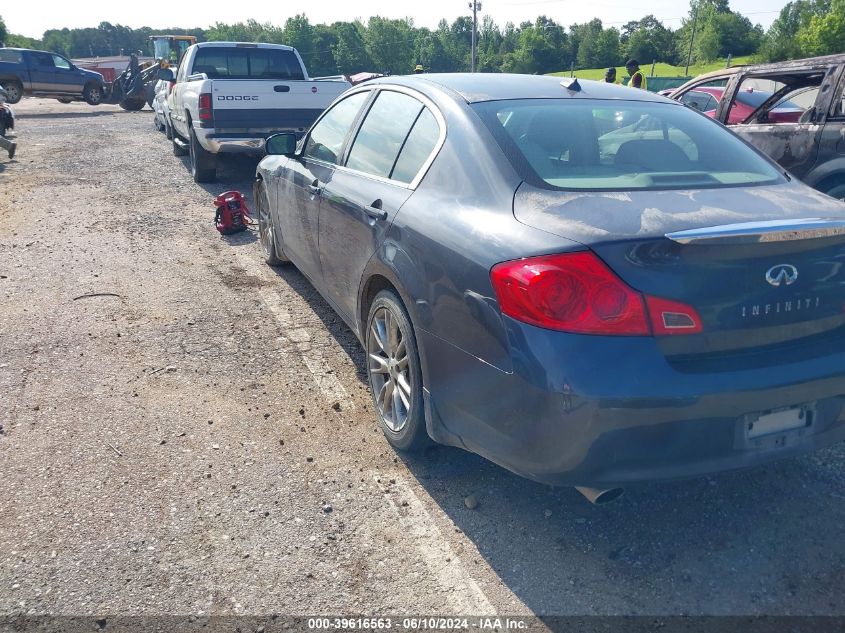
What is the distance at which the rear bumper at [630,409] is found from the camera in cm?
232

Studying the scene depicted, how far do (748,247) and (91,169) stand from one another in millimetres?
11902

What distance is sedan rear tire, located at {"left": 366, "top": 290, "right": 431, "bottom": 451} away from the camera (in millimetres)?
3166

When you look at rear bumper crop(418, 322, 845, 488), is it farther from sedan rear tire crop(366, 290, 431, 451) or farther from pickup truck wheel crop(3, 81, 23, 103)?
pickup truck wheel crop(3, 81, 23, 103)

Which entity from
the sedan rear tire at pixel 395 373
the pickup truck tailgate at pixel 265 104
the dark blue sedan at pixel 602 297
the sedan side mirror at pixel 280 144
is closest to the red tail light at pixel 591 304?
the dark blue sedan at pixel 602 297

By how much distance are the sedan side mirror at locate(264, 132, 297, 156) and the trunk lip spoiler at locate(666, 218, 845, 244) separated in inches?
134

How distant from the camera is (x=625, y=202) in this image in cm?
269

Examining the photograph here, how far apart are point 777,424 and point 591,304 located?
817 millimetres

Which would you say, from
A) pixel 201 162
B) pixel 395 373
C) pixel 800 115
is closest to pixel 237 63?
pixel 201 162

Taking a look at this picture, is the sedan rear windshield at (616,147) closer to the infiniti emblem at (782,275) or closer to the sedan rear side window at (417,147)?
the sedan rear side window at (417,147)

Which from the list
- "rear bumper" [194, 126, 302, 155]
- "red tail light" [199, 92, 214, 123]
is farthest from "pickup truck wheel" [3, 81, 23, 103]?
"red tail light" [199, 92, 214, 123]

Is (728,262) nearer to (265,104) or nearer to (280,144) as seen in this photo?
(280,144)

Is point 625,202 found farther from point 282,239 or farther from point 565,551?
point 282,239

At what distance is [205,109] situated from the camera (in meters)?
9.55

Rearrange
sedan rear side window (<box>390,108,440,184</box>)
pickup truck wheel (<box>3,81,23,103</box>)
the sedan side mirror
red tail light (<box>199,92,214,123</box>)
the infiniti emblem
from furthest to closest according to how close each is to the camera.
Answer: pickup truck wheel (<box>3,81,23,103</box>), red tail light (<box>199,92,214,123</box>), the sedan side mirror, sedan rear side window (<box>390,108,440,184</box>), the infiniti emblem
